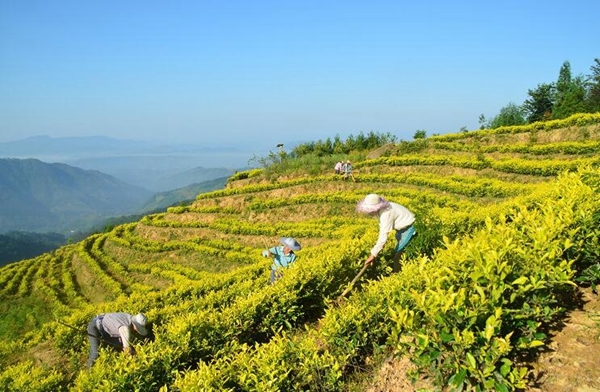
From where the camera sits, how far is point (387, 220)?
7000mm

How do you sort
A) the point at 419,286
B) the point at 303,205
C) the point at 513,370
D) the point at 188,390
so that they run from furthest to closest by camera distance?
the point at 303,205 < the point at 419,286 < the point at 188,390 < the point at 513,370

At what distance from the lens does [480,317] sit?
12.0ft

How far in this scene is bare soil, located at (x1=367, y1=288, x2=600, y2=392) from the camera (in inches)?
137

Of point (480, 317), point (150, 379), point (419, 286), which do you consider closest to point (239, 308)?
point (150, 379)

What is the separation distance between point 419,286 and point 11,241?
629 ft

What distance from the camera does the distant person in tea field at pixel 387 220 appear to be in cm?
681

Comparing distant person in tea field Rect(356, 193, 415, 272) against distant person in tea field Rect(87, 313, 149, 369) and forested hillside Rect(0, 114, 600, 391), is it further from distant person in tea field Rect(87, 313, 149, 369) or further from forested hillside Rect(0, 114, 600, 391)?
distant person in tea field Rect(87, 313, 149, 369)

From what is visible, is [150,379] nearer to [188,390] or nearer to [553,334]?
[188,390]

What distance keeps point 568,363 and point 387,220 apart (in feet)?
11.9

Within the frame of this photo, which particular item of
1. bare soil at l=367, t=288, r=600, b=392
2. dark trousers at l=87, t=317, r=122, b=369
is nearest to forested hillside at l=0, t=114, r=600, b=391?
bare soil at l=367, t=288, r=600, b=392

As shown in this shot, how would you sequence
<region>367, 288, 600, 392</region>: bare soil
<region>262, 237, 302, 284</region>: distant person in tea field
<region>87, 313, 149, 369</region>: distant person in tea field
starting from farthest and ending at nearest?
1. <region>262, 237, 302, 284</region>: distant person in tea field
2. <region>87, 313, 149, 369</region>: distant person in tea field
3. <region>367, 288, 600, 392</region>: bare soil

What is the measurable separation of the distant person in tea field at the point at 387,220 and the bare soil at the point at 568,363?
238 centimetres

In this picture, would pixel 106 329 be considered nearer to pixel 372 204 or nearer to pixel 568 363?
pixel 372 204

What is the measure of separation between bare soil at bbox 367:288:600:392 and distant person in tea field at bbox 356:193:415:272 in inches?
93.6
